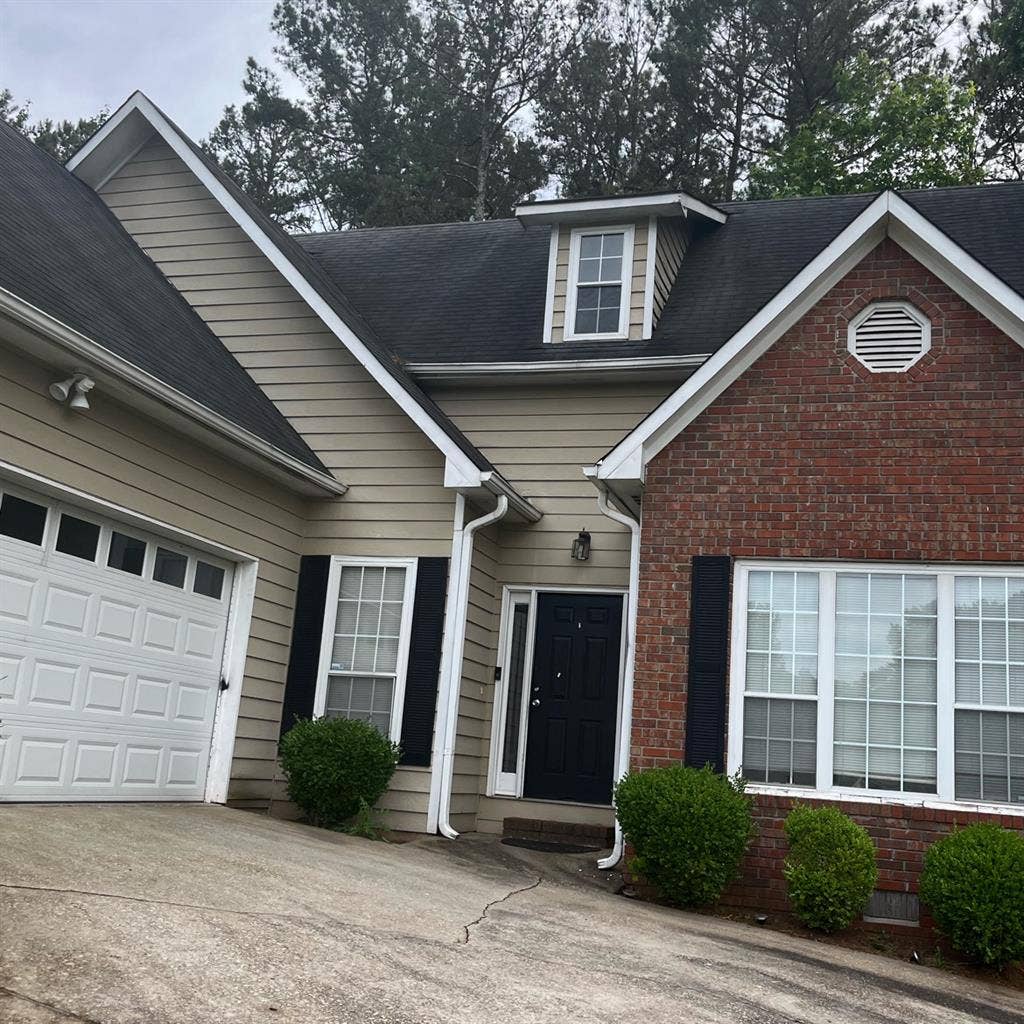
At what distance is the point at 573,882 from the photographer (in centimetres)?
884

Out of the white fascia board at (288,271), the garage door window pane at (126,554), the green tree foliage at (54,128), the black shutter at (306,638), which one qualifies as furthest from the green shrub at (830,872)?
the green tree foliage at (54,128)

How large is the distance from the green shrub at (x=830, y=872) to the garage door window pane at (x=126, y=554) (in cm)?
547

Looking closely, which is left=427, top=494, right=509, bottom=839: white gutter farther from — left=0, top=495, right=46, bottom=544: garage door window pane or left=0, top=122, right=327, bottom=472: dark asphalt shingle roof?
left=0, top=495, right=46, bottom=544: garage door window pane

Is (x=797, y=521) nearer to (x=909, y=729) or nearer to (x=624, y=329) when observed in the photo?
(x=909, y=729)

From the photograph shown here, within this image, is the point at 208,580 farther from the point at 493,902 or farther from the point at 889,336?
the point at 889,336

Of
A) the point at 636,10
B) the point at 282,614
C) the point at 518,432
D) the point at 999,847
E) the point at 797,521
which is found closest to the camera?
the point at 999,847

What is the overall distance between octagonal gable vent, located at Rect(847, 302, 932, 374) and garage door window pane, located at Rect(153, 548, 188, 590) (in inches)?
231

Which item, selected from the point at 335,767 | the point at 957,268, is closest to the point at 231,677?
the point at 335,767

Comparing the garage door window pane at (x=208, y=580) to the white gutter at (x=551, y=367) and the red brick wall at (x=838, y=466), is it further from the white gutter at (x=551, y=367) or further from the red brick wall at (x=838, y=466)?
the red brick wall at (x=838, y=466)

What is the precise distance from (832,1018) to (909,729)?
3.40 meters

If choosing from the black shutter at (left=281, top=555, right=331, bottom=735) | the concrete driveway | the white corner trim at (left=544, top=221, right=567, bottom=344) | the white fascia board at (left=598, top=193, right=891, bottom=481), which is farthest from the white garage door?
the white corner trim at (left=544, top=221, right=567, bottom=344)

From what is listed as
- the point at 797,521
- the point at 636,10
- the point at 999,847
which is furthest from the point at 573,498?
the point at 636,10

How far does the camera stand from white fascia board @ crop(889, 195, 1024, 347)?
338 inches

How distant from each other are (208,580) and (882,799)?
19.4 feet
